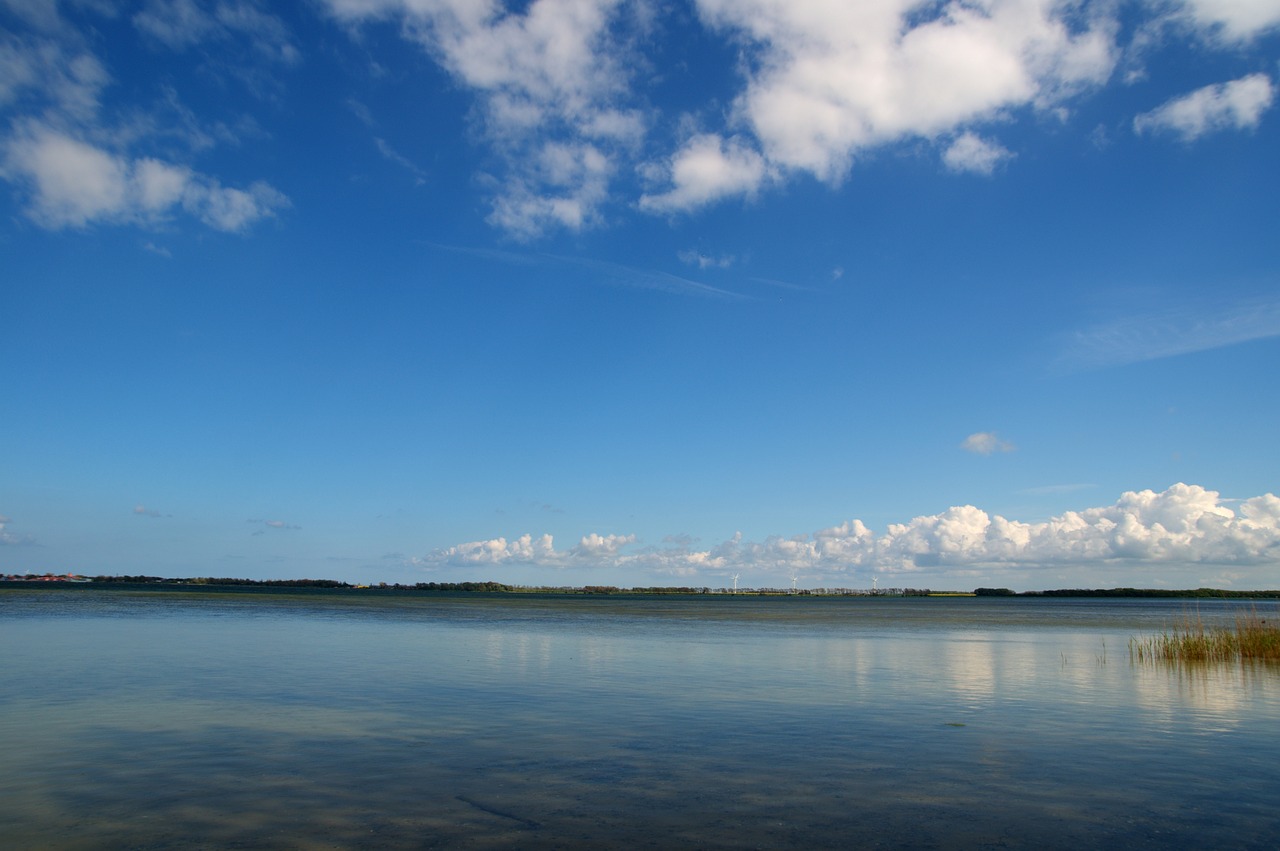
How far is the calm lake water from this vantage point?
1045 centimetres

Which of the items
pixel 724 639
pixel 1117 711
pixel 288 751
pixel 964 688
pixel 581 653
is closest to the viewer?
pixel 288 751

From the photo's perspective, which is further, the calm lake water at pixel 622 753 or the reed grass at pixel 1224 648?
the reed grass at pixel 1224 648

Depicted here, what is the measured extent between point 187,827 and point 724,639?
117ft

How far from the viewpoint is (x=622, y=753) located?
14.9 m

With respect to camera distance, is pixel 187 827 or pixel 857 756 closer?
pixel 187 827

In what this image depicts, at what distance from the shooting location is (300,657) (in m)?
30.9

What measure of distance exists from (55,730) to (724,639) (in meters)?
32.3

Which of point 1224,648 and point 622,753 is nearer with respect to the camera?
point 622,753

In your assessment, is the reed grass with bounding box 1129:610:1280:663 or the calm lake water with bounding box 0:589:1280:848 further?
the reed grass with bounding box 1129:610:1280:663

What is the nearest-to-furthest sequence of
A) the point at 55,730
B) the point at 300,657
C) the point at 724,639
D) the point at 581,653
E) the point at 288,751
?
the point at 288,751, the point at 55,730, the point at 300,657, the point at 581,653, the point at 724,639

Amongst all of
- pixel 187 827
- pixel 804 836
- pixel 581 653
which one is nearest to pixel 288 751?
pixel 187 827

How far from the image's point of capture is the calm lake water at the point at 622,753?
10445mm

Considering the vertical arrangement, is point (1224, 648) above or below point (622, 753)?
below

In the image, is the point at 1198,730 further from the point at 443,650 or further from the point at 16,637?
the point at 16,637
